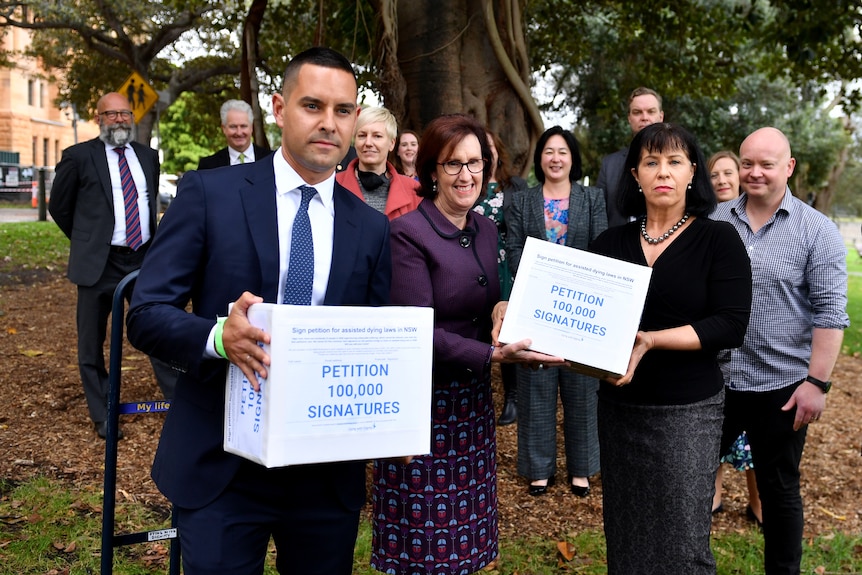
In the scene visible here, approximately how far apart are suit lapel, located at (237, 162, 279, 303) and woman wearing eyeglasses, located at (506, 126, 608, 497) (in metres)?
2.99

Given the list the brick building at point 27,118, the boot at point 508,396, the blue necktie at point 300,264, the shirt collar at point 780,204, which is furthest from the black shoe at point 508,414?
the brick building at point 27,118

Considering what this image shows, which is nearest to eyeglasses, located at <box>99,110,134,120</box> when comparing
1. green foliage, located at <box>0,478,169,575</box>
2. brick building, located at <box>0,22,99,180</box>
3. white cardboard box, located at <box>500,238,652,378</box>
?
green foliage, located at <box>0,478,169,575</box>

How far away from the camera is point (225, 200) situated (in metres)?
2.20

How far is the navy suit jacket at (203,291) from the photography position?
209cm

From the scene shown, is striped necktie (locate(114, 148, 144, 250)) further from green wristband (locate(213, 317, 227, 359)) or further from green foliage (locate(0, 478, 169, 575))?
green wristband (locate(213, 317, 227, 359))

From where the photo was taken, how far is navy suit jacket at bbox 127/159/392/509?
209 cm

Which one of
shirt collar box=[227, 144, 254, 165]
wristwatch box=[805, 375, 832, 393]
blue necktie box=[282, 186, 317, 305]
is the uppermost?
shirt collar box=[227, 144, 254, 165]

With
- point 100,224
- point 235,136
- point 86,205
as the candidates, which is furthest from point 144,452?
point 235,136

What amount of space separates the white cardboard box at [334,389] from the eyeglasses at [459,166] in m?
1.21

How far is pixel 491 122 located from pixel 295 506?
549cm

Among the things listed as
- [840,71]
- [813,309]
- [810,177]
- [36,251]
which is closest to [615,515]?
[813,309]

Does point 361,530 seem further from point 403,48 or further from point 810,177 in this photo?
point 810,177

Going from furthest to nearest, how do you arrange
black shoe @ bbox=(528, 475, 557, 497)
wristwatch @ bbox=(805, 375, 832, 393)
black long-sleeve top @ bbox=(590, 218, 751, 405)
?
black shoe @ bbox=(528, 475, 557, 497) → wristwatch @ bbox=(805, 375, 832, 393) → black long-sleeve top @ bbox=(590, 218, 751, 405)

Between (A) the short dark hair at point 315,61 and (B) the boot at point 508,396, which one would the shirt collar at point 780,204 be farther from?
(B) the boot at point 508,396
